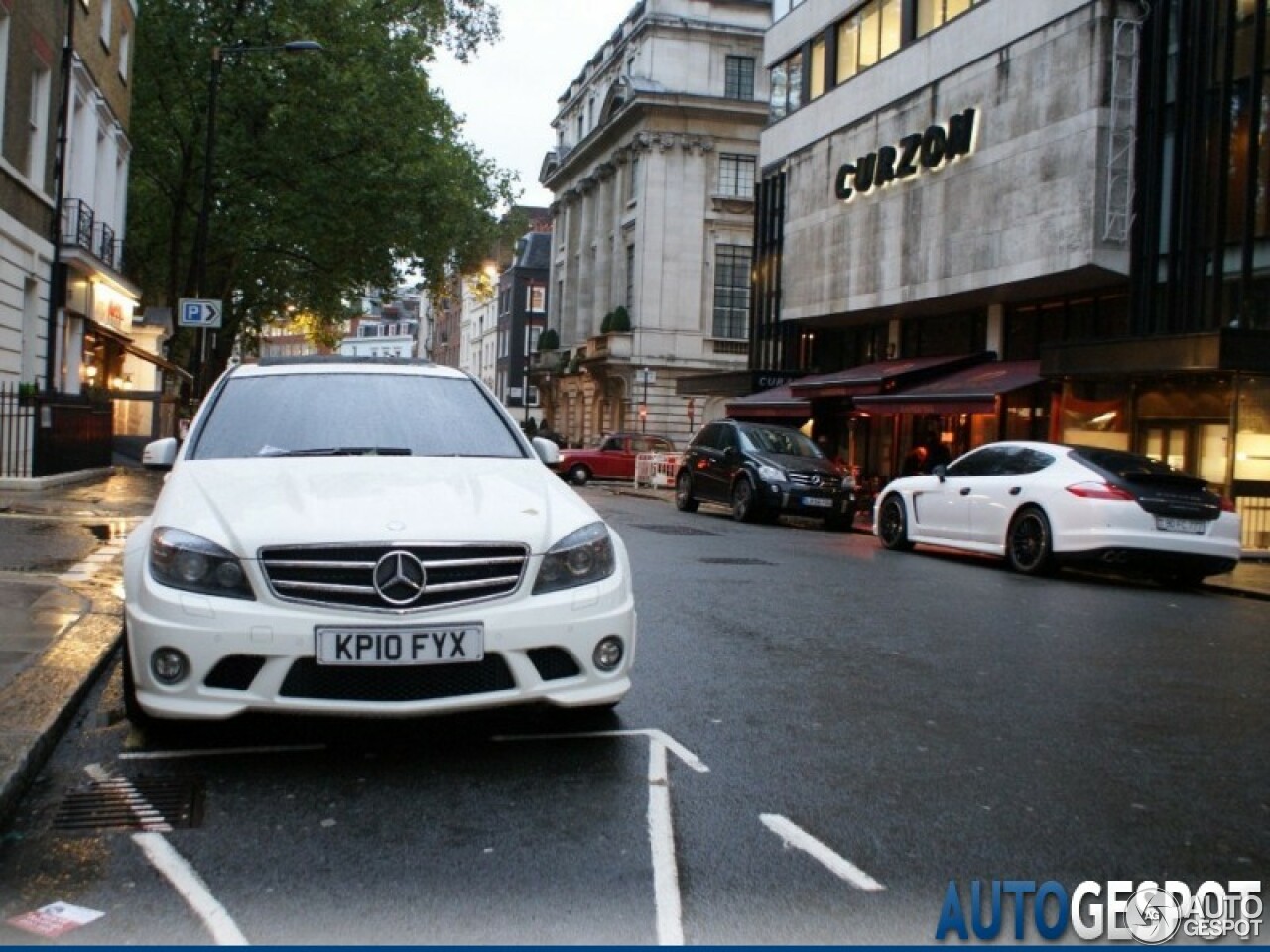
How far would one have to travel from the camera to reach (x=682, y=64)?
54500mm

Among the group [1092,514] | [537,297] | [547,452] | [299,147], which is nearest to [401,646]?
[547,452]

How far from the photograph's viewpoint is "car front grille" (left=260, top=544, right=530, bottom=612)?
4480 mm

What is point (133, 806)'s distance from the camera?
13.8 feet

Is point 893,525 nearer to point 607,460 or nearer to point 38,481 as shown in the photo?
point 38,481

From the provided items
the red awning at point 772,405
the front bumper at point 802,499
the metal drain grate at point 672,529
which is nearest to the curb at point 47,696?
the metal drain grate at point 672,529

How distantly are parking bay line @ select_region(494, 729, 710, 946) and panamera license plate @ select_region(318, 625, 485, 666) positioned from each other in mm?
790

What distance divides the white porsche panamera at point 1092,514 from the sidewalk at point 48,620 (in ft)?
29.2

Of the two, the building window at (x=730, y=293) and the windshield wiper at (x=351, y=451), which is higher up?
the building window at (x=730, y=293)

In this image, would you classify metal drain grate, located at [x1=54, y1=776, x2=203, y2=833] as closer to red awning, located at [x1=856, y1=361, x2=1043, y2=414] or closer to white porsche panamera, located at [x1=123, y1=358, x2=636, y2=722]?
white porsche panamera, located at [x1=123, y1=358, x2=636, y2=722]

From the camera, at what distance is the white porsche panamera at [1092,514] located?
1253 cm

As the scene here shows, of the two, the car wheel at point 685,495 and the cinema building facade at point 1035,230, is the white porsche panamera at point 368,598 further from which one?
the car wheel at point 685,495

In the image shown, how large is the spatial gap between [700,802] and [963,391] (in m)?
19.5

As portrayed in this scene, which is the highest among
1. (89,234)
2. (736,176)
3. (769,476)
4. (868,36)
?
(736,176)

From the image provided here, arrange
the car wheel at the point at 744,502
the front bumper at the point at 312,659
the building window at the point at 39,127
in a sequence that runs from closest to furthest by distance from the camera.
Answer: the front bumper at the point at 312,659 < the car wheel at the point at 744,502 < the building window at the point at 39,127
